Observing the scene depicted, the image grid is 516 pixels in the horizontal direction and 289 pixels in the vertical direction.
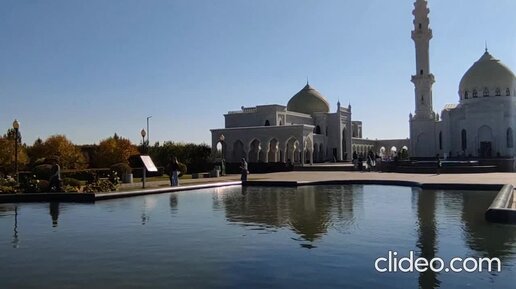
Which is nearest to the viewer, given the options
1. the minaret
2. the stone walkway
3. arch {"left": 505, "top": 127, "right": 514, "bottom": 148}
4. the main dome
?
the stone walkway

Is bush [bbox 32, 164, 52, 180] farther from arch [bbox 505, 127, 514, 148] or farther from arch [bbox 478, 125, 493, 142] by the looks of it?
arch [bbox 505, 127, 514, 148]

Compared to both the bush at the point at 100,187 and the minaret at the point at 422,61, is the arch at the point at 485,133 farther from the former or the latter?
the bush at the point at 100,187

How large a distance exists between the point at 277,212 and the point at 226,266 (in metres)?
5.32

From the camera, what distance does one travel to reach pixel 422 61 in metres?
48.2

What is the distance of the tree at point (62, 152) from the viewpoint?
35572 millimetres

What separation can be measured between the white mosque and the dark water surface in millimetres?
31927

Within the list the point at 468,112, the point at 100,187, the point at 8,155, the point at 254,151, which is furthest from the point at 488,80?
the point at 8,155

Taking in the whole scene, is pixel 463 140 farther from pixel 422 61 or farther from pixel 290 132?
pixel 290 132

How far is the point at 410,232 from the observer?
872 centimetres

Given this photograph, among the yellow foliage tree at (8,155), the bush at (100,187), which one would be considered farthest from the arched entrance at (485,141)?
the yellow foliage tree at (8,155)

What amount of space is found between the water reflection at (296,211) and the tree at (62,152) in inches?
915

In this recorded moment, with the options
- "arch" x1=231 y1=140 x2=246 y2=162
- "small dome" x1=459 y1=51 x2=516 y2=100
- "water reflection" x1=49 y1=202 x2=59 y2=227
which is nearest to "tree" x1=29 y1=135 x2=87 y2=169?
"arch" x1=231 y1=140 x2=246 y2=162

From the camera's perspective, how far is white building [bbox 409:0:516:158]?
1784 inches

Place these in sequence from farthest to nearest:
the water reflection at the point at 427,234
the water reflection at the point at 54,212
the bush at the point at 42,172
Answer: the bush at the point at 42,172, the water reflection at the point at 54,212, the water reflection at the point at 427,234
